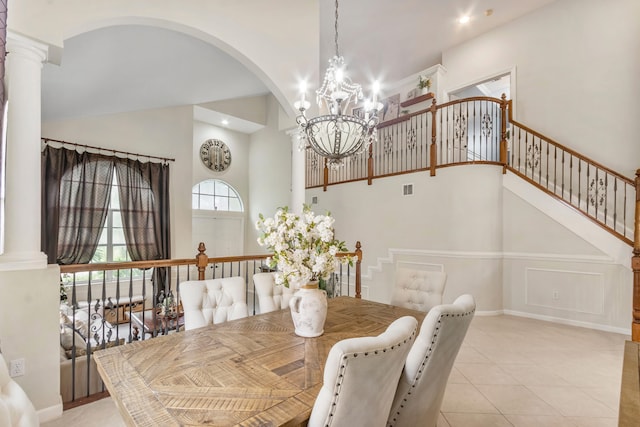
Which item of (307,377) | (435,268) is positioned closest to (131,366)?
(307,377)

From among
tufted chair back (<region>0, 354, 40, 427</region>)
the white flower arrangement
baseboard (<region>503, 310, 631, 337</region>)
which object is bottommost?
baseboard (<region>503, 310, 631, 337</region>)

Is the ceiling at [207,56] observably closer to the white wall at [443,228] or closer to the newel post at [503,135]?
the newel post at [503,135]

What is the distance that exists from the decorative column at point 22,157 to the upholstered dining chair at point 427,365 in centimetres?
238

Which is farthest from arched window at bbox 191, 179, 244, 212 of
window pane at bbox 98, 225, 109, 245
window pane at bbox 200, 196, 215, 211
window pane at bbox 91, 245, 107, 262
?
window pane at bbox 91, 245, 107, 262

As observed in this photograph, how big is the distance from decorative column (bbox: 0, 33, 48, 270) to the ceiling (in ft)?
3.59

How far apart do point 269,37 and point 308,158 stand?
362 centimetres

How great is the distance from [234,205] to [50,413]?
6.32 metres

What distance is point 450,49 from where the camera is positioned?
20.6ft

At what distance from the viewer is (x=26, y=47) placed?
6.73ft

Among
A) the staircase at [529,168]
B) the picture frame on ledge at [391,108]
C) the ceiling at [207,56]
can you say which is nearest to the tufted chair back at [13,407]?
the ceiling at [207,56]

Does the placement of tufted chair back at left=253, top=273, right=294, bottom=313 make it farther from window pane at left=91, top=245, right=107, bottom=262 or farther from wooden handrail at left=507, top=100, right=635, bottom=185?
window pane at left=91, top=245, right=107, bottom=262

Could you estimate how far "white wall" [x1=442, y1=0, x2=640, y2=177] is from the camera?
432 centimetres

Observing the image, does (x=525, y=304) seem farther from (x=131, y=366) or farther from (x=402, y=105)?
(x=131, y=366)

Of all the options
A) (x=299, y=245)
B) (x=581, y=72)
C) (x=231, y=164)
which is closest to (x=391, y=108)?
(x=581, y=72)
